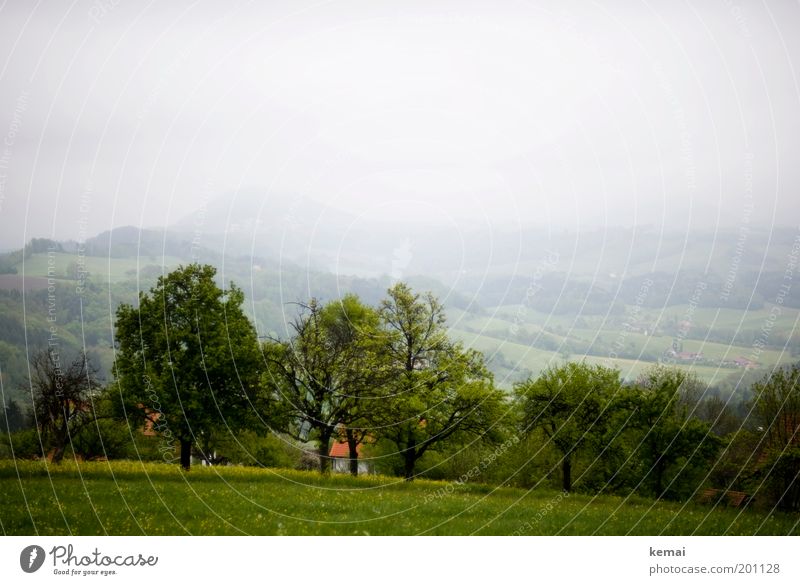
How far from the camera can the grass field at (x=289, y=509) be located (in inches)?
677

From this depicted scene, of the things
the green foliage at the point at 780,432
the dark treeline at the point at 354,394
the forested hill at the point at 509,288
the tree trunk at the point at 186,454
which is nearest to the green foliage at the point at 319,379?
the dark treeline at the point at 354,394

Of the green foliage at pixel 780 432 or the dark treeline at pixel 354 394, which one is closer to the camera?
the green foliage at pixel 780 432

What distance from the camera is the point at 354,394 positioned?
2764 centimetres

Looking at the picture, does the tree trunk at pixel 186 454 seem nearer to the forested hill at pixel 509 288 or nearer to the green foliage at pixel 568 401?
the forested hill at pixel 509 288

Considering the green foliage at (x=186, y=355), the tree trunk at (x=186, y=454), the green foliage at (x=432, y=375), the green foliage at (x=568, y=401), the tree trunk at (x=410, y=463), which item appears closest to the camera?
the green foliage at (x=186, y=355)

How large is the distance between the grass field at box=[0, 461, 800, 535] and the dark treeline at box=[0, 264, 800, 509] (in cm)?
180

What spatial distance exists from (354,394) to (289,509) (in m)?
9.14

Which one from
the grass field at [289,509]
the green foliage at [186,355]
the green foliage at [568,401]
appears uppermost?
the green foliage at [186,355]

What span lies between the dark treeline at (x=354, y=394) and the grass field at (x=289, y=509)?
180 centimetres

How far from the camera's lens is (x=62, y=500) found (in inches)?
706

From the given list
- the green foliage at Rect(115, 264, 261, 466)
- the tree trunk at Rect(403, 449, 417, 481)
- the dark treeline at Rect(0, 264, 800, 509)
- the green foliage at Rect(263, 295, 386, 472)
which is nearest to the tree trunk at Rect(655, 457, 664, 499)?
the dark treeline at Rect(0, 264, 800, 509)

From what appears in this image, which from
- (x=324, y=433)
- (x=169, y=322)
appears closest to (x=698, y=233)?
(x=324, y=433)

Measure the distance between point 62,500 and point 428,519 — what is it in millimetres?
9908

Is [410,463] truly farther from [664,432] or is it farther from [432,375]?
[664,432]
